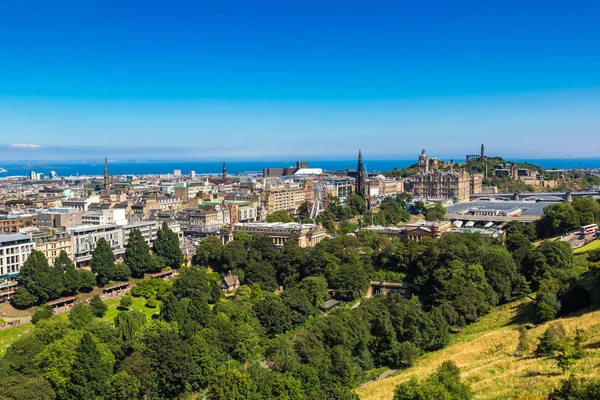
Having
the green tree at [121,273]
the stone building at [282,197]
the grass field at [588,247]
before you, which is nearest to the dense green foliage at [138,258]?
the green tree at [121,273]

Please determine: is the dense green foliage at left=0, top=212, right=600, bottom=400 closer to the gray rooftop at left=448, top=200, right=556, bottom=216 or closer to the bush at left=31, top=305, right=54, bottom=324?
the bush at left=31, top=305, right=54, bottom=324

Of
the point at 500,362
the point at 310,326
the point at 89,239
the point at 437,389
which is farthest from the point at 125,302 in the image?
the point at 437,389

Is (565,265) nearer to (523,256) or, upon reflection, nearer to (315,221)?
(523,256)

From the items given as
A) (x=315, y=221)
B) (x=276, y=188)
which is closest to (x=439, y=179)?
(x=276, y=188)

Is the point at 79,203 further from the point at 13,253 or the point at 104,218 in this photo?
the point at 13,253

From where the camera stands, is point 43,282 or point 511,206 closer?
point 43,282

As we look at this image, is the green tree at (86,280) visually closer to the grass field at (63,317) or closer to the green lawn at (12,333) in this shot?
the grass field at (63,317)
